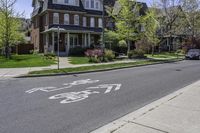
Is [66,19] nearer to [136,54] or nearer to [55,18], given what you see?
[55,18]

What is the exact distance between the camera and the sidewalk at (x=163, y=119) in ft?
20.6

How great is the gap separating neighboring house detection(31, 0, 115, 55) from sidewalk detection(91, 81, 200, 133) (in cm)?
2988

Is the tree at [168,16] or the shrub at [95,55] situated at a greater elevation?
the tree at [168,16]

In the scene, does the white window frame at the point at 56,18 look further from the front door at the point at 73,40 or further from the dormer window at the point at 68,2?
the front door at the point at 73,40

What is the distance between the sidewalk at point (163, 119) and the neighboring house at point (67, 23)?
98.0 ft

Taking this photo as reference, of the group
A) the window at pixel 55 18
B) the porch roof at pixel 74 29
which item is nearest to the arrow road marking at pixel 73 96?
the porch roof at pixel 74 29

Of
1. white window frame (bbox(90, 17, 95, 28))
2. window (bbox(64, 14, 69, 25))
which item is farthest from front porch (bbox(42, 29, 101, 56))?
white window frame (bbox(90, 17, 95, 28))

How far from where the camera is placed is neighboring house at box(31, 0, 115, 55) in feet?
131

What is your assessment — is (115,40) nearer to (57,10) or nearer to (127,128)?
(57,10)

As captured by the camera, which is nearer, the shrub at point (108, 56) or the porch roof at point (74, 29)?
the shrub at point (108, 56)

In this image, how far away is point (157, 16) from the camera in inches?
1971

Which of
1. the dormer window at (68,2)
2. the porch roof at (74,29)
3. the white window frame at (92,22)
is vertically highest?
the dormer window at (68,2)

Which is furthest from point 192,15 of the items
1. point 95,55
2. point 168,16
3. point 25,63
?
point 25,63

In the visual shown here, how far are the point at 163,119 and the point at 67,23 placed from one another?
1401 inches
